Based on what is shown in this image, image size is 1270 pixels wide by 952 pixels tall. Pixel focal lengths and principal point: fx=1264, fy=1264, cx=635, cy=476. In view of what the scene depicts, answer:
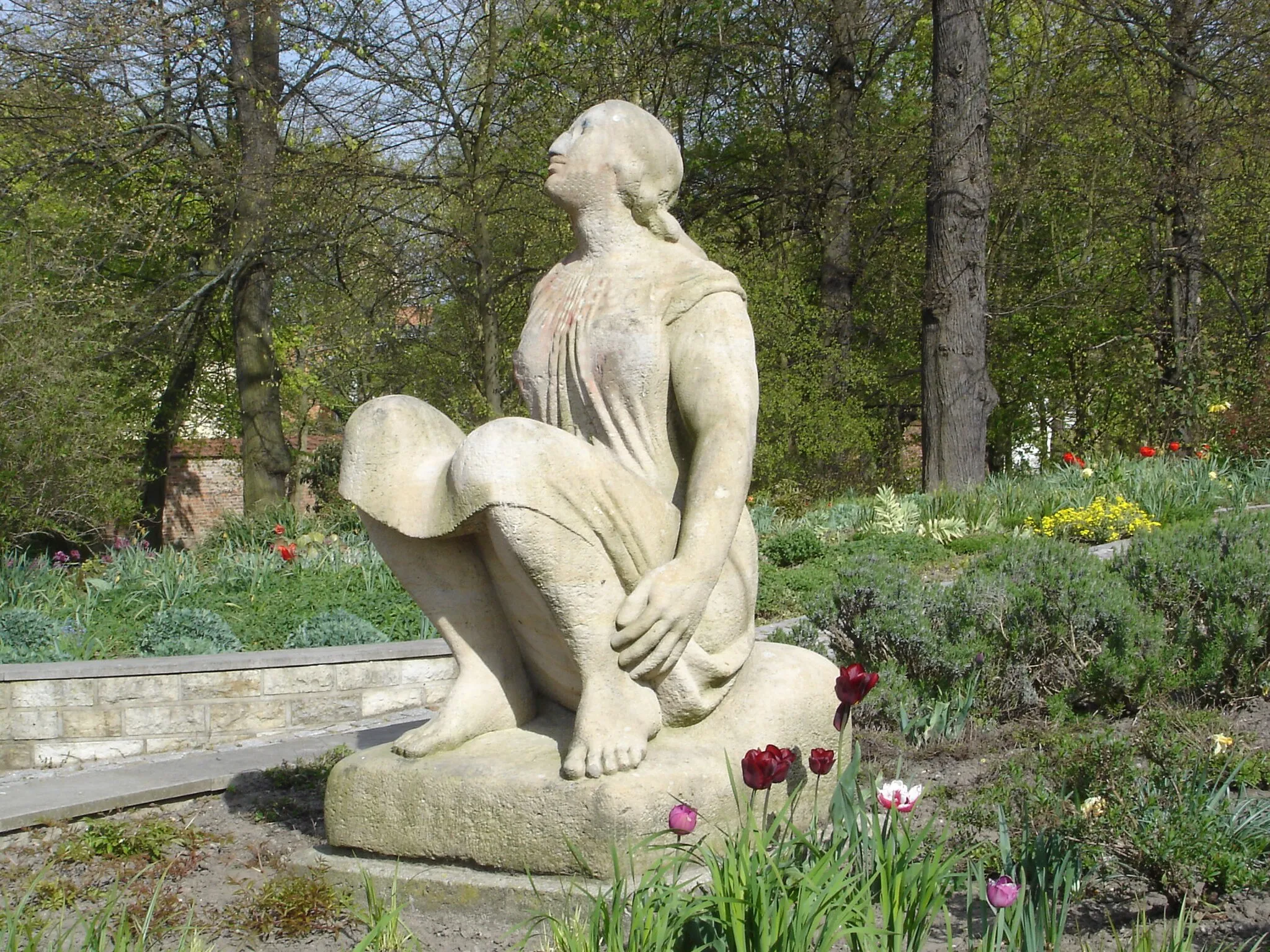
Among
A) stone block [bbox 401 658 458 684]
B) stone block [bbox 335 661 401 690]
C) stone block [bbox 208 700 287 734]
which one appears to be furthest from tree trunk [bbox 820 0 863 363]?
stone block [bbox 208 700 287 734]

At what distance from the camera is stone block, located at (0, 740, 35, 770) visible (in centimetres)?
630

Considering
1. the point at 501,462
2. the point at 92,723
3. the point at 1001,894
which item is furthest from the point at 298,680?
the point at 1001,894

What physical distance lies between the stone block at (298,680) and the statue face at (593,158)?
3.76 metres

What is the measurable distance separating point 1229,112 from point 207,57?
41.3 feet

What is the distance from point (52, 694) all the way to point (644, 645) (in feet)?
14.0

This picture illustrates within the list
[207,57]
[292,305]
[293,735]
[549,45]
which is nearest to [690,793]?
[293,735]

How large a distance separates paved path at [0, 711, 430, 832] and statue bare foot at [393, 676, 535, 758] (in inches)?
36.6

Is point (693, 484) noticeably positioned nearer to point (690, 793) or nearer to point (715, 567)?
point (715, 567)

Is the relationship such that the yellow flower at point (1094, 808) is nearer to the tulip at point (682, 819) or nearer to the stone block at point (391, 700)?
the tulip at point (682, 819)

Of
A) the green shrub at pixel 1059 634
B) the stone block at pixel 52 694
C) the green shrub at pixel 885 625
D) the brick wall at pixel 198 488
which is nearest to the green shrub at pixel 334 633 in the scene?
the stone block at pixel 52 694

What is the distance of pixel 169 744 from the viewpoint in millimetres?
6461

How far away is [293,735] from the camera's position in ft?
21.5

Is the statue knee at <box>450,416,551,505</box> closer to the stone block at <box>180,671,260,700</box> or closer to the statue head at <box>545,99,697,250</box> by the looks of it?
the statue head at <box>545,99,697,250</box>

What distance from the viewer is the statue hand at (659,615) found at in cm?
328
